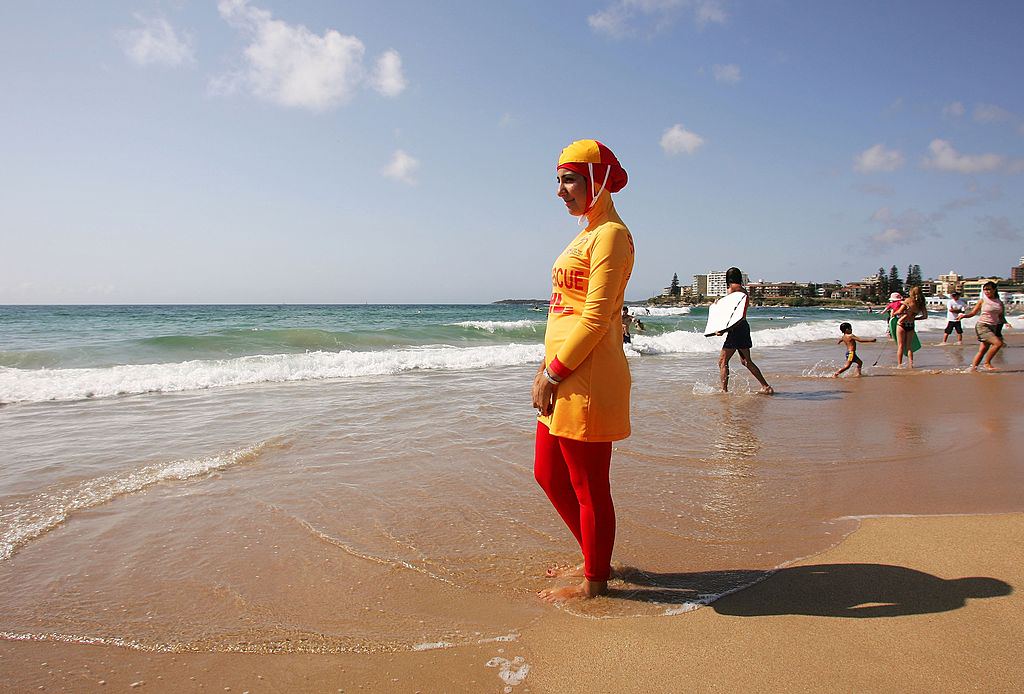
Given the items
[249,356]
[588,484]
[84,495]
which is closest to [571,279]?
[588,484]

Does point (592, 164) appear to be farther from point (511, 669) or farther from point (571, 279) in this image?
point (511, 669)

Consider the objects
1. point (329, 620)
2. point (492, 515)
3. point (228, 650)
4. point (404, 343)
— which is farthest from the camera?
point (404, 343)

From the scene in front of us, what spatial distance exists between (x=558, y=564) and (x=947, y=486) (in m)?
3.02

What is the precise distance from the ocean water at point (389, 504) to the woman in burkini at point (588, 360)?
1.26 ft

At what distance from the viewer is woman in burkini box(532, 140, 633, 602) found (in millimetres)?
2396

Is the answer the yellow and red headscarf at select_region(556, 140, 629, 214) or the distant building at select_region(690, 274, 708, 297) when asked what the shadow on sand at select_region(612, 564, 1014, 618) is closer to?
the yellow and red headscarf at select_region(556, 140, 629, 214)

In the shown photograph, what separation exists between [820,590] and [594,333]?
1.53 m

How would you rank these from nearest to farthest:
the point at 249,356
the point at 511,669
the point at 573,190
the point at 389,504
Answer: the point at 511,669
the point at 573,190
the point at 389,504
the point at 249,356

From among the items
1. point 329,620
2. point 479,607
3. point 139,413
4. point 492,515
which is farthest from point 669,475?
point 139,413

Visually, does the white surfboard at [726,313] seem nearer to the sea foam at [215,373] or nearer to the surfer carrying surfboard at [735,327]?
the surfer carrying surfboard at [735,327]

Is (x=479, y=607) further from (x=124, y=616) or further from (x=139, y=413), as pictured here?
(x=139, y=413)

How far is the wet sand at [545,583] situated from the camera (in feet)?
6.78

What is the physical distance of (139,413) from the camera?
24.6 ft

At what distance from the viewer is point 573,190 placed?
260 centimetres
